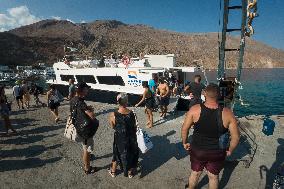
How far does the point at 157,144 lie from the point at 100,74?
1169 cm

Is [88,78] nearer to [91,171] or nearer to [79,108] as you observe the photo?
[91,171]

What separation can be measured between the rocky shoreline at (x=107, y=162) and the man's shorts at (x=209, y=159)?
1.52 m

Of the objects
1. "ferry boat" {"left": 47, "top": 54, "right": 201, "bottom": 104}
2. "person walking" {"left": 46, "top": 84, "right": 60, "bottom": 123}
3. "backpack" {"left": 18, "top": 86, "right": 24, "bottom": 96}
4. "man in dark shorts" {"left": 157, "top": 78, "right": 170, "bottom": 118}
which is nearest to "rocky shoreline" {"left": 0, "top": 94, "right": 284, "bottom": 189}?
"man in dark shorts" {"left": 157, "top": 78, "right": 170, "bottom": 118}

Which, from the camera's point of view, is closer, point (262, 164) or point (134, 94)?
point (262, 164)

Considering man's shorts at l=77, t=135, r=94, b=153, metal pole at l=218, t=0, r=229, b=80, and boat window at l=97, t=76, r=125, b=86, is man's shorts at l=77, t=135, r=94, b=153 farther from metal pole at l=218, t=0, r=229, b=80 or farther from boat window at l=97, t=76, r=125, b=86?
boat window at l=97, t=76, r=125, b=86

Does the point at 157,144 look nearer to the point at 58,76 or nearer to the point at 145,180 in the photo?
the point at 145,180

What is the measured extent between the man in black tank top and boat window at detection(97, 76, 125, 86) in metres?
13.6

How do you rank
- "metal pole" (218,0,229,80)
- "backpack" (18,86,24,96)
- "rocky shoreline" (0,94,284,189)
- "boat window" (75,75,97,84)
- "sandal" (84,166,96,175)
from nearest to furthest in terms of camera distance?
"rocky shoreline" (0,94,284,189) < "sandal" (84,166,96,175) < "metal pole" (218,0,229,80) < "backpack" (18,86,24,96) < "boat window" (75,75,97,84)

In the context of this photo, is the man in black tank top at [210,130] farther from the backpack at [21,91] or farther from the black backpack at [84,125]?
the backpack at [21,91]

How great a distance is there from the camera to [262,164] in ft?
22.1

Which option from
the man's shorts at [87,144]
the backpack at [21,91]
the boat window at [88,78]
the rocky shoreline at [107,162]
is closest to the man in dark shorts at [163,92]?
the rocky shoreline at [107,162]

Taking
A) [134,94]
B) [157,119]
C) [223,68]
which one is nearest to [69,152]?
[157,119]

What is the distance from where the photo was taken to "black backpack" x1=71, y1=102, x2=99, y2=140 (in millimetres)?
5828

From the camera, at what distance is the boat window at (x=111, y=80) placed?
17950 millimetres
